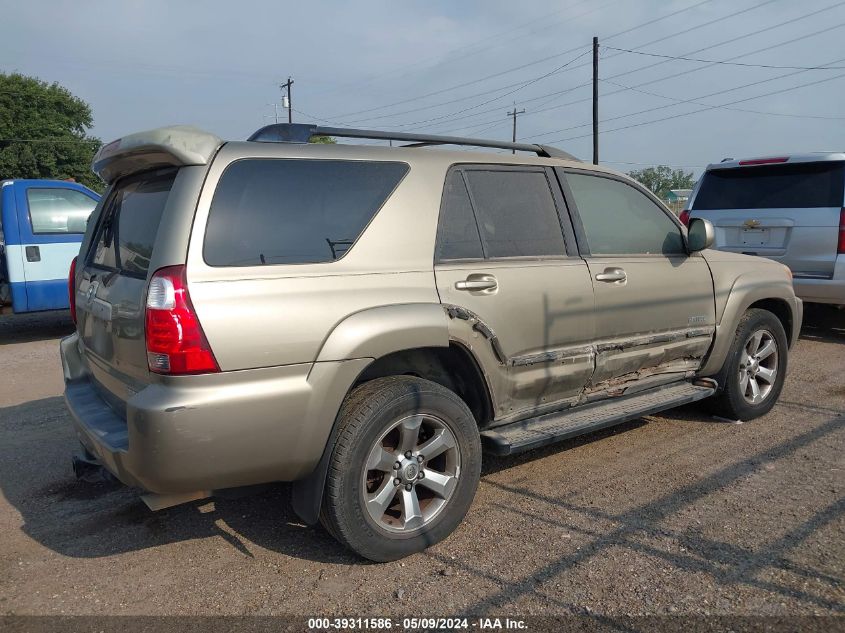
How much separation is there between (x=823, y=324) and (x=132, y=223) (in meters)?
8.76

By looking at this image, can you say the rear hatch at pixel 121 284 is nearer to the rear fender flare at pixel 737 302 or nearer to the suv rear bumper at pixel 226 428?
the suv rear bumper at pixel 226 428

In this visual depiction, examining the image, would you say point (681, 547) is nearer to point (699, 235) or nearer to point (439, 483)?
point (439, 483)

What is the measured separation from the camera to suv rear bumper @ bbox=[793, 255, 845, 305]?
23.1 ft

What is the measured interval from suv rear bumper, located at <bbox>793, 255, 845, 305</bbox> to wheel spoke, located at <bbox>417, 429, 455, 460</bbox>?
5.61 m

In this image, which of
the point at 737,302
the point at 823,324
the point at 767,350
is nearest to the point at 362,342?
the point at 737,302

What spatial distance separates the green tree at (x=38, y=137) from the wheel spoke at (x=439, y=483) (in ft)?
141

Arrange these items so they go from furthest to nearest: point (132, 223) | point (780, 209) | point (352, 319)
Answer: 1. point (780, 209)
2. point (132, 223)
3. point (352, 319)

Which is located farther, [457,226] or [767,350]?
[767,350]

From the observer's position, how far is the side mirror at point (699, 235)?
4.45 metres

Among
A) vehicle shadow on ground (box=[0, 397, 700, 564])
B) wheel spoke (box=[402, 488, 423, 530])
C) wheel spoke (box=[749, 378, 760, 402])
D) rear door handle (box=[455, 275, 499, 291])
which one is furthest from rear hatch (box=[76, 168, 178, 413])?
wheel spoke (box=[749, 378, 760, 402])

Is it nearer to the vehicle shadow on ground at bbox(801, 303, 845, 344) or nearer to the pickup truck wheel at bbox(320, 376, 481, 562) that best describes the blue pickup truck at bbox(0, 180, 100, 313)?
the pickup truck wheel at bbox(320, 376, 481, 562)

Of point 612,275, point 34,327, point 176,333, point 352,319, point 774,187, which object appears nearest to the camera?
point 176,333

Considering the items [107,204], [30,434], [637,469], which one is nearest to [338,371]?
[107,204]

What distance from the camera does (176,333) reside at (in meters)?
2.62
